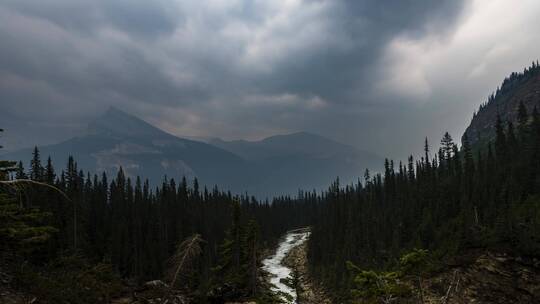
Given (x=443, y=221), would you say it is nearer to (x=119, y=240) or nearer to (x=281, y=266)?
(x=281, y=266)

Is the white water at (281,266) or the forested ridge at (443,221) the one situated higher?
the forested ridge at (443,221)

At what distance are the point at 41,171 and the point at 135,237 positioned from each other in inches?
1014

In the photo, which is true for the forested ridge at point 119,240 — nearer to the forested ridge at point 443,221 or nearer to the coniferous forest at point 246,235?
the coniferous forest at point 246,235

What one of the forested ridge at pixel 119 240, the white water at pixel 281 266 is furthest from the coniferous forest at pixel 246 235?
the white water at pixel 281 266

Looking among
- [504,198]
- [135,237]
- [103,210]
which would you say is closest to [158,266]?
[135,237]

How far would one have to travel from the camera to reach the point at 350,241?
3100 inches

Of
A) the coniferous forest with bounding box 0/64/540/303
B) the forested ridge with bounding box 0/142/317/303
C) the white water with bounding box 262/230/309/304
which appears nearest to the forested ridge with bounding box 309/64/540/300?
the coniferous forest with bounding box 0/64/540/303

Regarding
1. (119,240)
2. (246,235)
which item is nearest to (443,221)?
(246,235)

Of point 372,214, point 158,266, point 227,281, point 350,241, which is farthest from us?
point 372,214

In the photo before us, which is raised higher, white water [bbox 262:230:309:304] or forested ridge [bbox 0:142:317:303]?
forested ridge [bbox 0:142:317:303]

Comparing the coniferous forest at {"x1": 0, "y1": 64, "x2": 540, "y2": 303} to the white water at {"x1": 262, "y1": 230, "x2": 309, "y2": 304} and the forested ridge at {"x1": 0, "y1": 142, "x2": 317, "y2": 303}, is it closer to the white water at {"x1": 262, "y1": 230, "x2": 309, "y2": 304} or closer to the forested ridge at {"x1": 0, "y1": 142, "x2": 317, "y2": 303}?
the forested ridge at {"x1": 0, "y1": 142, "x2": 317, "y2": 303}

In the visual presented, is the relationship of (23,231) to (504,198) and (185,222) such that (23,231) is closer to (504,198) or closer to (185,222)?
(504,198)

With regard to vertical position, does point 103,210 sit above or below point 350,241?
above

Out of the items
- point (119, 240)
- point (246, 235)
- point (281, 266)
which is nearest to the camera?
point (246, 235)
